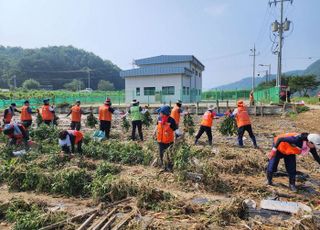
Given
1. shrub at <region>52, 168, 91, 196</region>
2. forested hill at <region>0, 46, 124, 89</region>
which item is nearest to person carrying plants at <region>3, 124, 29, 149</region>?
shrub at <region>52, 168, 91, 196</region>

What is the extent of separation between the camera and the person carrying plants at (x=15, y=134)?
378 inches

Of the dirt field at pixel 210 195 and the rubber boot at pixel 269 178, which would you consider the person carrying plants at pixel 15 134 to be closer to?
the dirt field at pixel 210 195

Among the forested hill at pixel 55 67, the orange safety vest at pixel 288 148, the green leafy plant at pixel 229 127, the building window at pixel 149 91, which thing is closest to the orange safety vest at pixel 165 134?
the orange safety vest at pixel 288 148

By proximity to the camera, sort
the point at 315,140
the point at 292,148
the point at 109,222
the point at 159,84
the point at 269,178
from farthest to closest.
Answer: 1. the point at 159,84
2. the point at 269,178
3. the point at 292,148
4. the point at 315,140
5. the point at 109,222

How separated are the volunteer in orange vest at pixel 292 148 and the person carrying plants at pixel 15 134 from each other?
24.2 ft

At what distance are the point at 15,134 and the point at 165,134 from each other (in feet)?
16.7

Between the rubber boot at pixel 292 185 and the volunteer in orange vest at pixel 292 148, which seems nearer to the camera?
the volunteer in orange vest at pixel 292 148

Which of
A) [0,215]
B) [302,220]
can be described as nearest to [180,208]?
[302,220]

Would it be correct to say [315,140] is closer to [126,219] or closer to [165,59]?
[126,219]

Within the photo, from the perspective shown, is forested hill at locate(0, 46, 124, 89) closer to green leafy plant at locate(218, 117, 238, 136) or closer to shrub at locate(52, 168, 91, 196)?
green leafy plant at locate(218, 117, 238, 136)

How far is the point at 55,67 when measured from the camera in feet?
348

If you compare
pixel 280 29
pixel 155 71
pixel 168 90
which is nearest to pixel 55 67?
pixel 155 71

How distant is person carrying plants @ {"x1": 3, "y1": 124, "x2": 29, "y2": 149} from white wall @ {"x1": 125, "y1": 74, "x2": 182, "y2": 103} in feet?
A: 90.3

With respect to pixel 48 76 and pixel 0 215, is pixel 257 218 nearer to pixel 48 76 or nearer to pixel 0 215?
pixel 0 215
